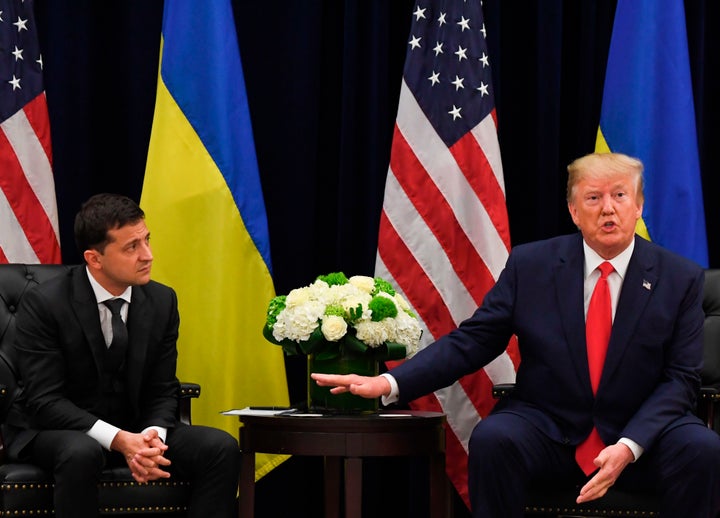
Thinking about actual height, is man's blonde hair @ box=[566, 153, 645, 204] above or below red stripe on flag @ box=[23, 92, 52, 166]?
below

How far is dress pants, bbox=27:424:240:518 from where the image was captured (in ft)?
11.3

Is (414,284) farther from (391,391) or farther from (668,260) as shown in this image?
(668,260)

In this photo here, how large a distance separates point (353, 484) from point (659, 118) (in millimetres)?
2049

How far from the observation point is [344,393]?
3.87 m

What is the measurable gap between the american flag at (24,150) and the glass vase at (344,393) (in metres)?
1.35

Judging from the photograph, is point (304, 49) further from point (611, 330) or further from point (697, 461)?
point (697, 461)

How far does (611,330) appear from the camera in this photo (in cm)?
371

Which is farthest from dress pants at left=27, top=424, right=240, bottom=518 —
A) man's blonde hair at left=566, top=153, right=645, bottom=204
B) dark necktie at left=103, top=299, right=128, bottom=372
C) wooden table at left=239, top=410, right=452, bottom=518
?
man's blonde hair at left=566, top=153, right=645, bottom=204

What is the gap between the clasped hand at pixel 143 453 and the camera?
3559 millimetres

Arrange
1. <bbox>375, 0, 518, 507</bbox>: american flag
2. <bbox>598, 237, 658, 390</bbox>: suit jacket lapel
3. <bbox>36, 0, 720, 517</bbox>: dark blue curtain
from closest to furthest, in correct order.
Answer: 1. <bbox>598, 237, 658, 390</bbox>: suit jacket lapel
2. <bbox>375, 0, 518, 507</bbox>: american flag
3. <bbox>36, 0, 720, 517</bbox>: dark blue curtain

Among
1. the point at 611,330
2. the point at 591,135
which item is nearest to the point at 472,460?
the point at 611,330

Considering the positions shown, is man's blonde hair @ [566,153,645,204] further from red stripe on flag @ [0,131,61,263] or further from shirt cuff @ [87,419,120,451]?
red stripe on flag @ [0,131,61,263]

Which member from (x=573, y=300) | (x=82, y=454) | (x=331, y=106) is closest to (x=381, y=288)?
(x=573, y=300)

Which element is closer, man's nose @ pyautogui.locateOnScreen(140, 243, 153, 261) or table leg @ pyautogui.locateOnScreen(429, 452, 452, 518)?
man's nose @ pyautogui.locateOnScreen(140, 243, 153, 261)
